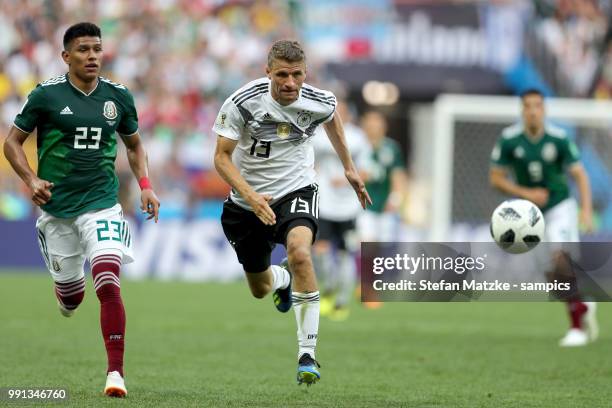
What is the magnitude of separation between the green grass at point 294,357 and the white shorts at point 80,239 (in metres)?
0.78

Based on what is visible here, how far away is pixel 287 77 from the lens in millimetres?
7227

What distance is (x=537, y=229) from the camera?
29.1 ft

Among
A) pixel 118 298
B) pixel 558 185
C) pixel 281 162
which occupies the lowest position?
pixel 118 298

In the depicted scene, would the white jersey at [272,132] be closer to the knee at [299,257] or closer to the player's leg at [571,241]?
the knee at [299,257]

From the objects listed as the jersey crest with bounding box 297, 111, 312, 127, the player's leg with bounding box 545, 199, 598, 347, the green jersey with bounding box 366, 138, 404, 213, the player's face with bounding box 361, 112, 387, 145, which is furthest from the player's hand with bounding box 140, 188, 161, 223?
the green jersey with bounding box 366, 138, 404, 213

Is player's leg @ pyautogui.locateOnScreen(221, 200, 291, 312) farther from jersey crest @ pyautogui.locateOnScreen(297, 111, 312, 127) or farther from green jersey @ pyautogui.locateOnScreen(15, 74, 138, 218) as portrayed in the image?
green jersey @ pyautogui.locateOnScreen(15, 74, 138, 218)

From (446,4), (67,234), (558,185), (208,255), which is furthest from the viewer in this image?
(446,4)

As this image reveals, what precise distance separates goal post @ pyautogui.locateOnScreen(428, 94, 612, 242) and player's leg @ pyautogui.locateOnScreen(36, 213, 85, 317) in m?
10.5

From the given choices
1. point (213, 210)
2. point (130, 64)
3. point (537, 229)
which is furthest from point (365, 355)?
point (130, 64)

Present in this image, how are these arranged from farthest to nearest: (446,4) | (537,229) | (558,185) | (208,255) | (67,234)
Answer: (446,4) → (208,255) → (558,185) → (537,229) → (67,234)

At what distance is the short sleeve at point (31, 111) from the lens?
7.23 metres

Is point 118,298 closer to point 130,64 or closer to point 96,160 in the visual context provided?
point 96,160

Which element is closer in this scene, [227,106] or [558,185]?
[227,106]

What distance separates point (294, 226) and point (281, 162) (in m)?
0.52
